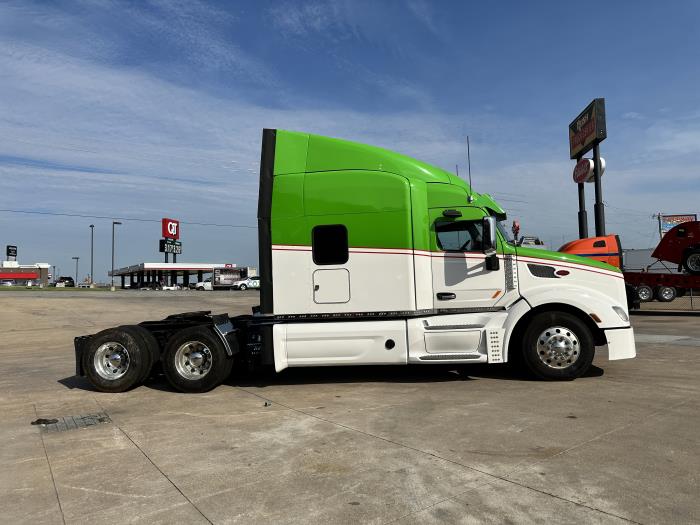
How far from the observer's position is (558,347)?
6.83 meters

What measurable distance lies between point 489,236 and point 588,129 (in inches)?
941

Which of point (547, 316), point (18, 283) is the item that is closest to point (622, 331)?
point (547, 316)

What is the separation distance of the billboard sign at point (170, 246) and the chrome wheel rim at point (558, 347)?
73.5 m

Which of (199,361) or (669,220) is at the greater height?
(669,220)

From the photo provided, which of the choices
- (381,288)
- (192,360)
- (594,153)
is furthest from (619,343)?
(594,153)

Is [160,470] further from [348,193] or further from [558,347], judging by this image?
[558,347]

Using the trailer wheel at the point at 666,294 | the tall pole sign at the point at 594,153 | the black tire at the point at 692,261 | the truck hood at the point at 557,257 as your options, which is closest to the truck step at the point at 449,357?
the truck hood at the point at 557,257

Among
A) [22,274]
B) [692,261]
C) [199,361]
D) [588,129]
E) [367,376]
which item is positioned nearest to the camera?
[199,361]

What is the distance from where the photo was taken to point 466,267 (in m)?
7.00

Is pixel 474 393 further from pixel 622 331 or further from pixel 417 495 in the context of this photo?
pixel 417 495

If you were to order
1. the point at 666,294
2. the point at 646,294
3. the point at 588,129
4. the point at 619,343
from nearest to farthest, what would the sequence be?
1. the point at 619,343
2. the point at 666,294
3. the point at 646,294
4. the point at 588,129

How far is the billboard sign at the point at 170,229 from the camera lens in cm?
7500

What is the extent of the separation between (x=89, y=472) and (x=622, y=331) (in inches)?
256

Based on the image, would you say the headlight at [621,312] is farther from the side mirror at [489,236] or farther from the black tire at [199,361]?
the black tire at [199,361]
